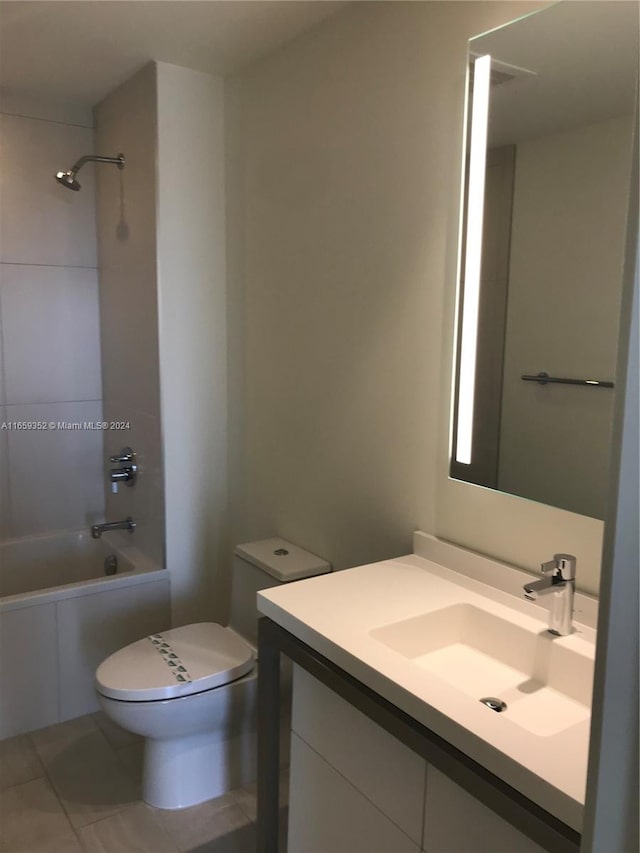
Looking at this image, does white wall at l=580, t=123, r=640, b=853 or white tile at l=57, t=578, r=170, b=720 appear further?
white tile at l=57, t=578, r=170, b=720

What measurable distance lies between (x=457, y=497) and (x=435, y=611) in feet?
1.08

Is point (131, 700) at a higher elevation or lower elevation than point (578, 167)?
lower

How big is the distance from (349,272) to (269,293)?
0.46 m

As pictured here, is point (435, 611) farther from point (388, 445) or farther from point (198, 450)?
point (198, 450)

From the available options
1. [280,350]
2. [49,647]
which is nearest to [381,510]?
[280,350]

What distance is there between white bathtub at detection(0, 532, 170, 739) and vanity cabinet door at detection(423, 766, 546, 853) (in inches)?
66.2

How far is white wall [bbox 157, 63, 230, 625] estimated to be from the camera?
8.29 ft

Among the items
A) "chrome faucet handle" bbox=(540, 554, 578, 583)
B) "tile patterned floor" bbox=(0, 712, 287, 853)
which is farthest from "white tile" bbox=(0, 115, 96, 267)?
"chrome faucet handle" bbox=(540, 554, 578, 583)

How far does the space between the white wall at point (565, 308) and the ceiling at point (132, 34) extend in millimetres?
911

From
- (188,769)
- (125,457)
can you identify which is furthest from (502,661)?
(125,457)

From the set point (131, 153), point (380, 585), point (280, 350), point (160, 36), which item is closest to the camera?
point (380, 585)

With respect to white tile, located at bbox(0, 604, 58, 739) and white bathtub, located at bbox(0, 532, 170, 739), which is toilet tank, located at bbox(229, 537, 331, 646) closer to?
white bathtub, located at bbox(0, 532, 170, 739)

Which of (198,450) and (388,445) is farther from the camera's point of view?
(198,450)

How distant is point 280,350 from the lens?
2420 millimetres
